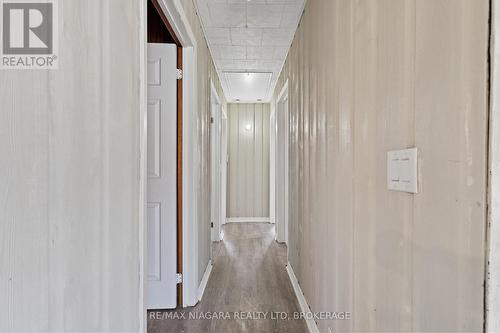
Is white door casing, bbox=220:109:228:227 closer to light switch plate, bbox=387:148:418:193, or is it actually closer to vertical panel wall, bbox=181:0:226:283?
vertical panel wall, bbox=181:0:226:283

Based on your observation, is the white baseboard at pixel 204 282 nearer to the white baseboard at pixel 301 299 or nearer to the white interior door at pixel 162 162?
the white interior door at pixel 162 162

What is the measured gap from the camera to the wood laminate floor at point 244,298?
94.5 inches

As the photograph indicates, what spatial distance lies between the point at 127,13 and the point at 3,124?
648 millimetres

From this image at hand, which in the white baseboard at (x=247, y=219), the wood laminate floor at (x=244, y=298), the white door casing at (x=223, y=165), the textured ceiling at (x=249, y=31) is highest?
the textured ceiling at (x=249, y=31)

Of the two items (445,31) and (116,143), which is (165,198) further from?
(445,31)

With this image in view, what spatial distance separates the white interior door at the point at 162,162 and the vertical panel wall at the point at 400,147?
1.15 meters

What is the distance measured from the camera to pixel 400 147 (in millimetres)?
984

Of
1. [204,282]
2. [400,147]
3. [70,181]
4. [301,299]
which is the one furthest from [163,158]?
[400,147]

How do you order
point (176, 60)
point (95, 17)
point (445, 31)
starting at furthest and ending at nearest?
1. point (176, 60)
2. point (95, 17)
3. point (445, 31)

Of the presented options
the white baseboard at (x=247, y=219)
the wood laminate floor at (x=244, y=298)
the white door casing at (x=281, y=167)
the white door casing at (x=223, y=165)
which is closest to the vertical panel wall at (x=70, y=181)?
the wood laminate floor at (x=244, y=298)

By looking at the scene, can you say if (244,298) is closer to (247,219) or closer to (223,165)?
(223,165)

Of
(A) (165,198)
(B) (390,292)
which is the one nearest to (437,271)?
(B) (390,292)

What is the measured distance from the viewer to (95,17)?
1.00 meters

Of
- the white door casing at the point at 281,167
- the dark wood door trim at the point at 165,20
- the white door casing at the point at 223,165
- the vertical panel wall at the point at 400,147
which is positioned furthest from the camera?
the white door casing at the point at 223,165
